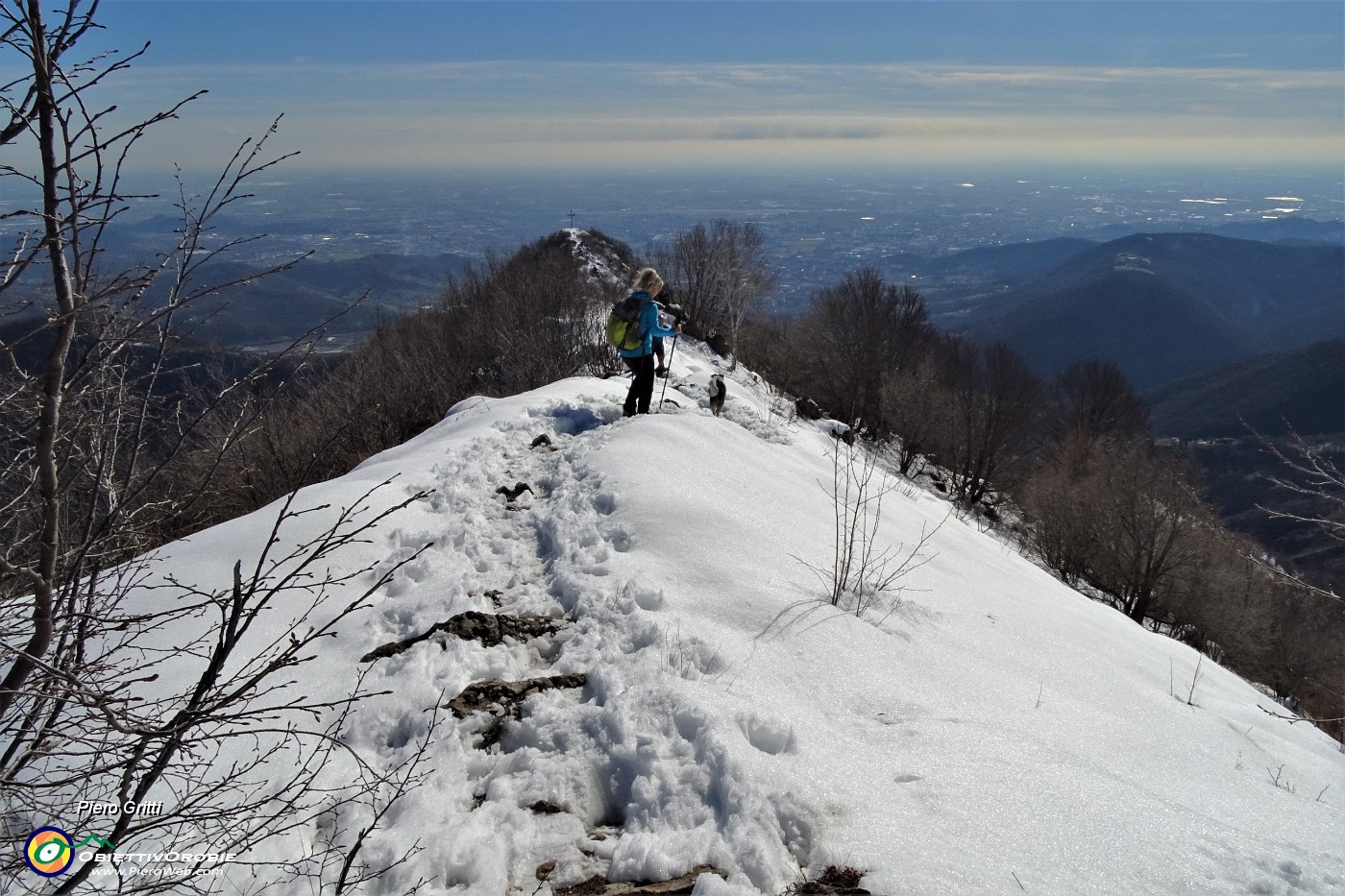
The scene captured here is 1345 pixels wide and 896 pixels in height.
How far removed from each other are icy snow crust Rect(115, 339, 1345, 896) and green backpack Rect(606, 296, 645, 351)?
2.20 meters

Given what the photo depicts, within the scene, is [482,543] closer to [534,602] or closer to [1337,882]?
[534,602]

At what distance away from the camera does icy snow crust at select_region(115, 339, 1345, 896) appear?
2.69 m

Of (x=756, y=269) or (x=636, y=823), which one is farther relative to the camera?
(x=756, y=269)

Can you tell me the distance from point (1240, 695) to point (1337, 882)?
15.2ft

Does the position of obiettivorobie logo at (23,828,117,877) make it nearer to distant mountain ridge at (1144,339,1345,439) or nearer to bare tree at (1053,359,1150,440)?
bare tree at (1053,359,1150,440)

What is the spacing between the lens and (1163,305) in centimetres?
12694

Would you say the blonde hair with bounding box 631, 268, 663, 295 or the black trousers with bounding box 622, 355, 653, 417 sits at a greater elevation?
the blonde hair with bounding box 631, 268, 663, 295

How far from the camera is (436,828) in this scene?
281 cm

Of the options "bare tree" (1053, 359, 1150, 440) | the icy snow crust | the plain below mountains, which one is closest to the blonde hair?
the icy snow crust

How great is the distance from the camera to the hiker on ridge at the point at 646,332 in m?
8.28

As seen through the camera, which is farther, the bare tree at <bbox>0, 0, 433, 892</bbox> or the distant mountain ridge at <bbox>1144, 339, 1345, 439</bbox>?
the distant mountain ridge at <bbox>1144, 339, 1345, 439</bbox>

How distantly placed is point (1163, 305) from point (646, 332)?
155m

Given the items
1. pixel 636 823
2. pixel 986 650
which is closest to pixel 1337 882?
pixel 986 650

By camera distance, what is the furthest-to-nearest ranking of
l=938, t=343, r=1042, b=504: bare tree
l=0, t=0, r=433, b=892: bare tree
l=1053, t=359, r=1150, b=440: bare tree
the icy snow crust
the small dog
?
l=1053, t=359, r=1150, b=440: bare tree < l=938, t=343, r=1042, b=504: bare tree < the small dog < the icy snow crust < l=0, t=0, r=433, b=892: bare tree
